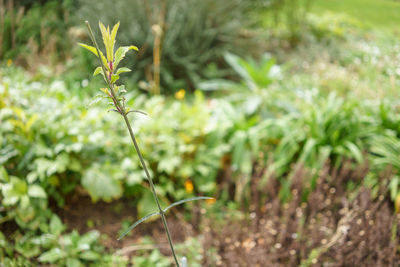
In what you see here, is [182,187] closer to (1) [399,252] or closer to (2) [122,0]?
(1) [399,252]

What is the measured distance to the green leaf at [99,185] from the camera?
2043 millimetres

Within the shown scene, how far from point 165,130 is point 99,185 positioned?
2.35 ft

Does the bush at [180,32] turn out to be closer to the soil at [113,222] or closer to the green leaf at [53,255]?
the soil at [113,222]

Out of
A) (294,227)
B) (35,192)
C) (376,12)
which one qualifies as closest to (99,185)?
(35,192)

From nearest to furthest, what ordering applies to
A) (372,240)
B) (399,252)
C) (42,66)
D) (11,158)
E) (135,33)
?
1. (372,240)
2. (399,252)
3. (11,158)
4. (42,66)
5. (135,33)

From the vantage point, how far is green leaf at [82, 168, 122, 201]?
204cm

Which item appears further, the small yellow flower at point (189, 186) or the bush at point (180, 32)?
the bush at point (180, 32)

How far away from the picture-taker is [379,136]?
246 centimetres

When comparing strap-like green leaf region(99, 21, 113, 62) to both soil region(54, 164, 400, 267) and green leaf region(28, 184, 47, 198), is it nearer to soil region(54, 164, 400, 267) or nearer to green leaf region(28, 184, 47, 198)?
soil region(54, 164, 400, 267)

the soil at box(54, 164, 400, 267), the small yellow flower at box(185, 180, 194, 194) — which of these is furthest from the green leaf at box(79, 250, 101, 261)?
the small yellow flower at box(185, 180, 194, 194)

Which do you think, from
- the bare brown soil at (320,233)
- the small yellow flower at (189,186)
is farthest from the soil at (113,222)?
the bare brown soil at (320,233)

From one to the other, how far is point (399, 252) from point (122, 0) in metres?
4.20

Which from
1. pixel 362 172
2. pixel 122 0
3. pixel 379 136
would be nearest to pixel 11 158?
pixel 362 172

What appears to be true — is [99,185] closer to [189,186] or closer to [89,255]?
[89,255]
